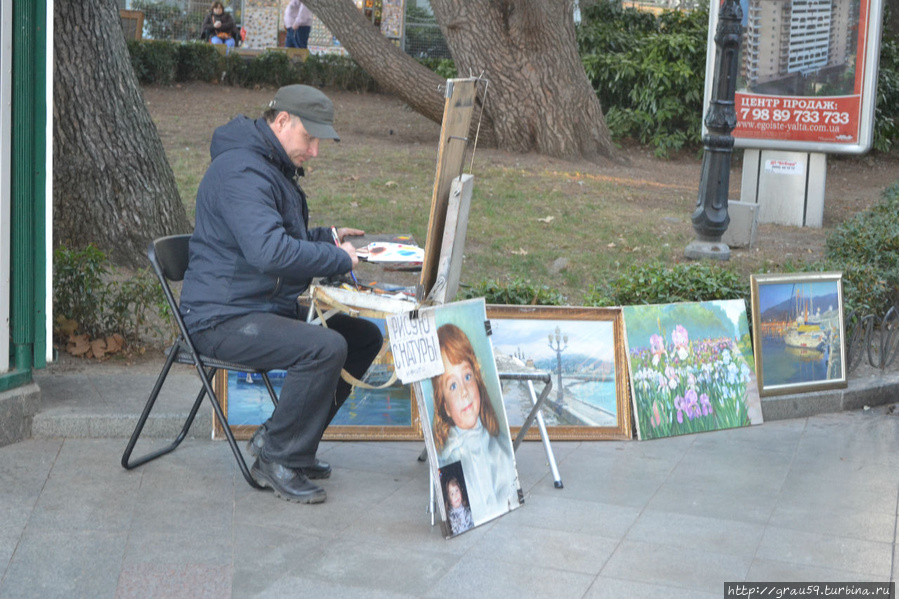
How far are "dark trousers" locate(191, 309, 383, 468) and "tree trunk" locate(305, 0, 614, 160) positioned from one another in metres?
8.41

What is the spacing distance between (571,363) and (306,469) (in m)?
1.50

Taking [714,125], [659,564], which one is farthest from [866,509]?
[714,125]

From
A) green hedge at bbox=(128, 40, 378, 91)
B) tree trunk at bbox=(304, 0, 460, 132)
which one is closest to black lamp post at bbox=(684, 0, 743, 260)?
tree trunk at bbox=(304, 0, 460, 132)

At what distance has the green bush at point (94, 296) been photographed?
5547 millimetres

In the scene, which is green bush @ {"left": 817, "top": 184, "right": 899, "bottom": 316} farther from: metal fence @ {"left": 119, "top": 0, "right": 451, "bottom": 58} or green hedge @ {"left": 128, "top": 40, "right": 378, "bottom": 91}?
metal fence @ {"left": 119, "top": 0, "right": 451, "bottom": 58}

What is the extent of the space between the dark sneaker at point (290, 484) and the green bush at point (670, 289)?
2164 mm

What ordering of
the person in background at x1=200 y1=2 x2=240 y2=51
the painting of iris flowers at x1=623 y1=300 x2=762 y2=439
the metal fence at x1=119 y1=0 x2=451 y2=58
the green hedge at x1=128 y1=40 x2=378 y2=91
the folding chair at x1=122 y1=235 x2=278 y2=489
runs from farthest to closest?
the metal fence at x1=119 y1=0 x2=451 y2=58 → the person in background at x1=200 y1=2 x2=240 y2=51 → the green hedge at x1=128 y1=40 x2=378 y2=91 → the painting of iris flowers at x1=623 y1=300 x2=762 y2=439 → the folding chair at x1=122 y1=235 x2=278 y2=489

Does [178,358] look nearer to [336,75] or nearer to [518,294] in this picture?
[518,294]

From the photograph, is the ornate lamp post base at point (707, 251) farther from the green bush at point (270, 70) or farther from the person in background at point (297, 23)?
the person in background at point (297, 23)

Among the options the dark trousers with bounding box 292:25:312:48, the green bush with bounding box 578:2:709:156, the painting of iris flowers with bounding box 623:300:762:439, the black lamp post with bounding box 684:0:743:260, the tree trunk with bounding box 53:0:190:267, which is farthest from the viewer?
the dark trousers with bounding box 292:25:312:48

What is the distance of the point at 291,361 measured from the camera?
4.08m

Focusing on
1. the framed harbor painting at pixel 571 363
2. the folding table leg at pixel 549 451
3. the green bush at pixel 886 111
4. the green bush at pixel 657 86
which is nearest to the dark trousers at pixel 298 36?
the green bush at pixel 657 86

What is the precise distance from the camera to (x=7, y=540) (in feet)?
12.4

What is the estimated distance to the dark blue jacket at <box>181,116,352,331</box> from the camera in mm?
3932
